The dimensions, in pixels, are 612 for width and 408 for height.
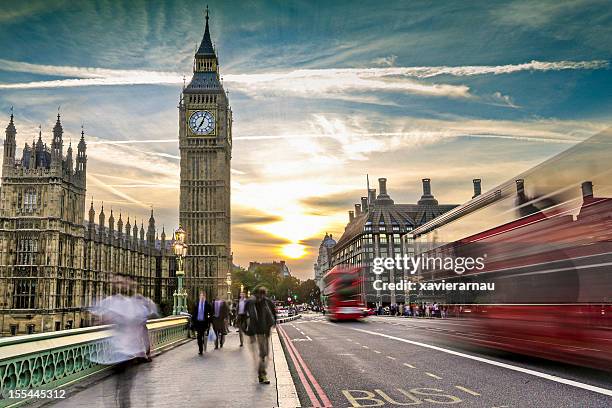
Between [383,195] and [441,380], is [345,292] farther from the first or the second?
[383,195]

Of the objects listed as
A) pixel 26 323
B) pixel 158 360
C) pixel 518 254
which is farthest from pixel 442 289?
pixel 26 323

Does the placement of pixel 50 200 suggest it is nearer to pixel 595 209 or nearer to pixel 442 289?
pixel 442 289

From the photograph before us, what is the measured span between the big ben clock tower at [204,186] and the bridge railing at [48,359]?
99.6m

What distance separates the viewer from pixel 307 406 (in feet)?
32.3

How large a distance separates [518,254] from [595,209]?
2.95 meters

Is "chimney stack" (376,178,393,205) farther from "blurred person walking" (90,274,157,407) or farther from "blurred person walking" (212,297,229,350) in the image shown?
"blurred person walking" (90,274,157,407)

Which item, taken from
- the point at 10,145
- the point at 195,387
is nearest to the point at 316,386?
the point at 195,387

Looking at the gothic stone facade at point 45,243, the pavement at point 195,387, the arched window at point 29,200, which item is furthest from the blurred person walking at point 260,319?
the arched window at point 29,200

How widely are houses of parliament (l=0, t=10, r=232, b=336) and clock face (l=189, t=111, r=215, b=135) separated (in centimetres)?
20

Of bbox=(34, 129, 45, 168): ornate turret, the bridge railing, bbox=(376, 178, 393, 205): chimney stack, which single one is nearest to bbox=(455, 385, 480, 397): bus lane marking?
the bridge railing

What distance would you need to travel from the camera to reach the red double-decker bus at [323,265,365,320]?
42.0 metres

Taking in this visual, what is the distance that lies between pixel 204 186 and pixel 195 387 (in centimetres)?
10391

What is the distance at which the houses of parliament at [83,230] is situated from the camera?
76.4 metres

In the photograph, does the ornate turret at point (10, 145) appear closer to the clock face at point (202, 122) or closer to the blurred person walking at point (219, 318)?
the clock face at point (202, 122)
